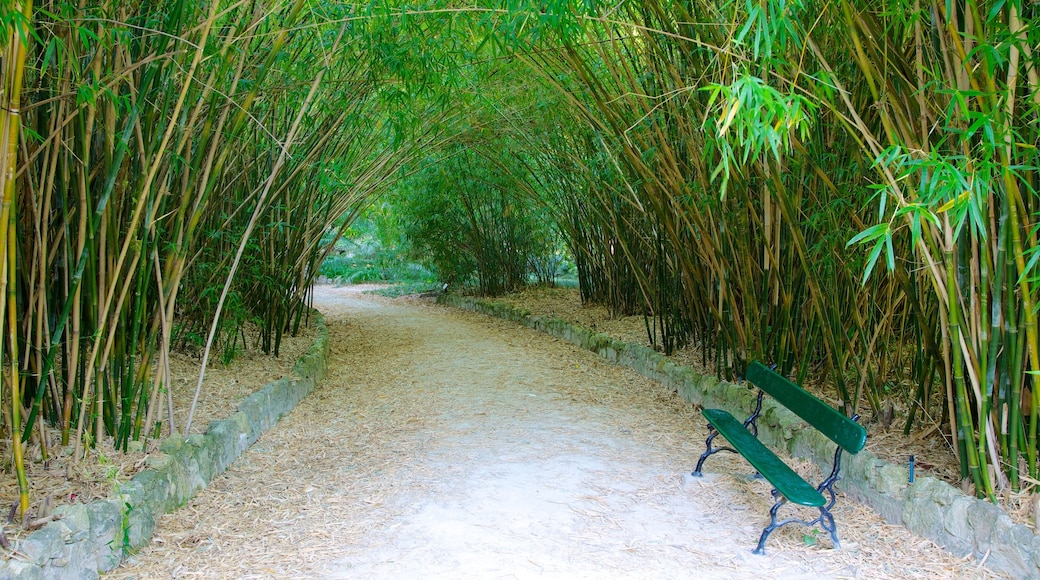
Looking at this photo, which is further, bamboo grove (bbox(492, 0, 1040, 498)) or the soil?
the soil

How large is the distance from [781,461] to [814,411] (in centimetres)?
18

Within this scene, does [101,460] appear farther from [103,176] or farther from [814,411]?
[814,411]

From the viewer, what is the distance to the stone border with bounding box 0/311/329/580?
174cm

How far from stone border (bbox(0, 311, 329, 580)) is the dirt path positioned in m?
0.06

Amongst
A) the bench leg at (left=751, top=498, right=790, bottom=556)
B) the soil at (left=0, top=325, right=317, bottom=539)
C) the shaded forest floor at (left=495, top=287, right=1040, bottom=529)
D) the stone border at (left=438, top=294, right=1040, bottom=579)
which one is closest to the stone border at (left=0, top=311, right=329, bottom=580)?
the soil at (left=0, top=325, right=317, bottom=539)

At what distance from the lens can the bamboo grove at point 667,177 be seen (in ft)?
6.07

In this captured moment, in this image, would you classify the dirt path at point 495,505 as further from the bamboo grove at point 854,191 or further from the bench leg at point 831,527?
the bamboo grove at point 854,191

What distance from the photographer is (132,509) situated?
2078mm

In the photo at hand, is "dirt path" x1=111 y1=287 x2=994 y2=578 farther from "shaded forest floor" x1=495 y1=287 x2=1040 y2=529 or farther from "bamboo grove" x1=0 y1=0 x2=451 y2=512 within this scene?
"bamboo grove" x1=0 y1=0 x2=451 y2=512

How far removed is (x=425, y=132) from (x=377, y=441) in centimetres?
264

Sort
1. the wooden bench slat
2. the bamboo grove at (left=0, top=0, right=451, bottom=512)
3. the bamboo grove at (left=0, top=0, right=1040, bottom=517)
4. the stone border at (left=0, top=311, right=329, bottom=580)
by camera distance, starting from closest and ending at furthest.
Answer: the stone border at (left=0, top=311, right=329, bottom=580) → the bamboo grove at (left=0, top=0, right=1040, bottom=517) → the bamboo grove at (left=0, top=0, right=451, bottom=512) → the wooden bench slat

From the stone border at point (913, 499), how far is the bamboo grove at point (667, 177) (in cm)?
11

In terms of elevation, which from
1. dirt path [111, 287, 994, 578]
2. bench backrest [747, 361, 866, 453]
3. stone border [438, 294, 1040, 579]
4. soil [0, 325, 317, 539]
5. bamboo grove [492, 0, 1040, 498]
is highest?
bamboo grove [492, 0, 1040, 498]

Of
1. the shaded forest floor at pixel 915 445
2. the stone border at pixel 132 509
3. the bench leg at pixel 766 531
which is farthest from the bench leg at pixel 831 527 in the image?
the stone border at pixel 132 509
